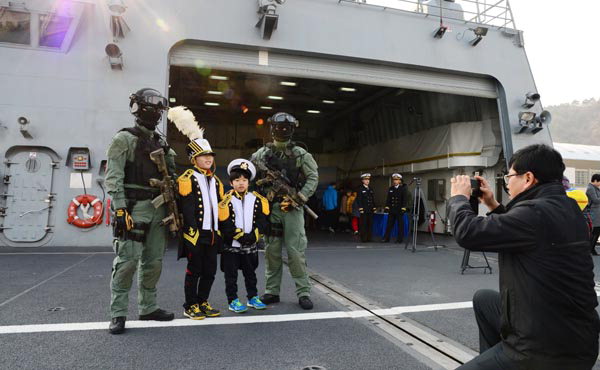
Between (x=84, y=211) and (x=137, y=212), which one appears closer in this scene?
(x=137, y=212)

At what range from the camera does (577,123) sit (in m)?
72.6

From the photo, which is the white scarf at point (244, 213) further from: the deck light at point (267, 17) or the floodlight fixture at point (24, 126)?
the floodlight fixture at point (24, 126)

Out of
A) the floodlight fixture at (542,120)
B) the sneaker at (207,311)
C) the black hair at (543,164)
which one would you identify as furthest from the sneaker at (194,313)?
the floodlight fixture at (542,120)

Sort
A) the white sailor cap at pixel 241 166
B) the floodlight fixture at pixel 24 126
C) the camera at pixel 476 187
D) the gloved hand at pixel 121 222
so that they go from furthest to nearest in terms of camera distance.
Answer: the floodlight fixture at pixel 24 126
the white sailor cap at pixel 241 166
the gloved hand at pixel 121 222
the camera at pixel 476 187

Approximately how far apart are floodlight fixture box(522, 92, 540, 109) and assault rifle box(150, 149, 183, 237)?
1071cm

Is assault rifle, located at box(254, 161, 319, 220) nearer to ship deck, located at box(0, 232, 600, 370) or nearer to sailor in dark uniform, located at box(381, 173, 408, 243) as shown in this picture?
ship deck, located at box(0, 232, 600, 370)

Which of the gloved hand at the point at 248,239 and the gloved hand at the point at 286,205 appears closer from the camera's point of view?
the gloved hand at the point at 248,239

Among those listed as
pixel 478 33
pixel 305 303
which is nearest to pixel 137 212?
pixel 305 303

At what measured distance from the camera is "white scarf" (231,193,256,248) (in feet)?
13.5

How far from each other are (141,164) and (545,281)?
3.23 m

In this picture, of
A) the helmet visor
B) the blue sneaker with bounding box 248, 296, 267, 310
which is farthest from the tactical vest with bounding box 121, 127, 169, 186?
the blue sneaker with bounding box 248, 296, 267, 310

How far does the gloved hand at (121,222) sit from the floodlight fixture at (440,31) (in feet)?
30.6

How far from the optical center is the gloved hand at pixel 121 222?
129 inches

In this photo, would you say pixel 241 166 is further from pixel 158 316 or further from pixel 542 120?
pixel 542 120
